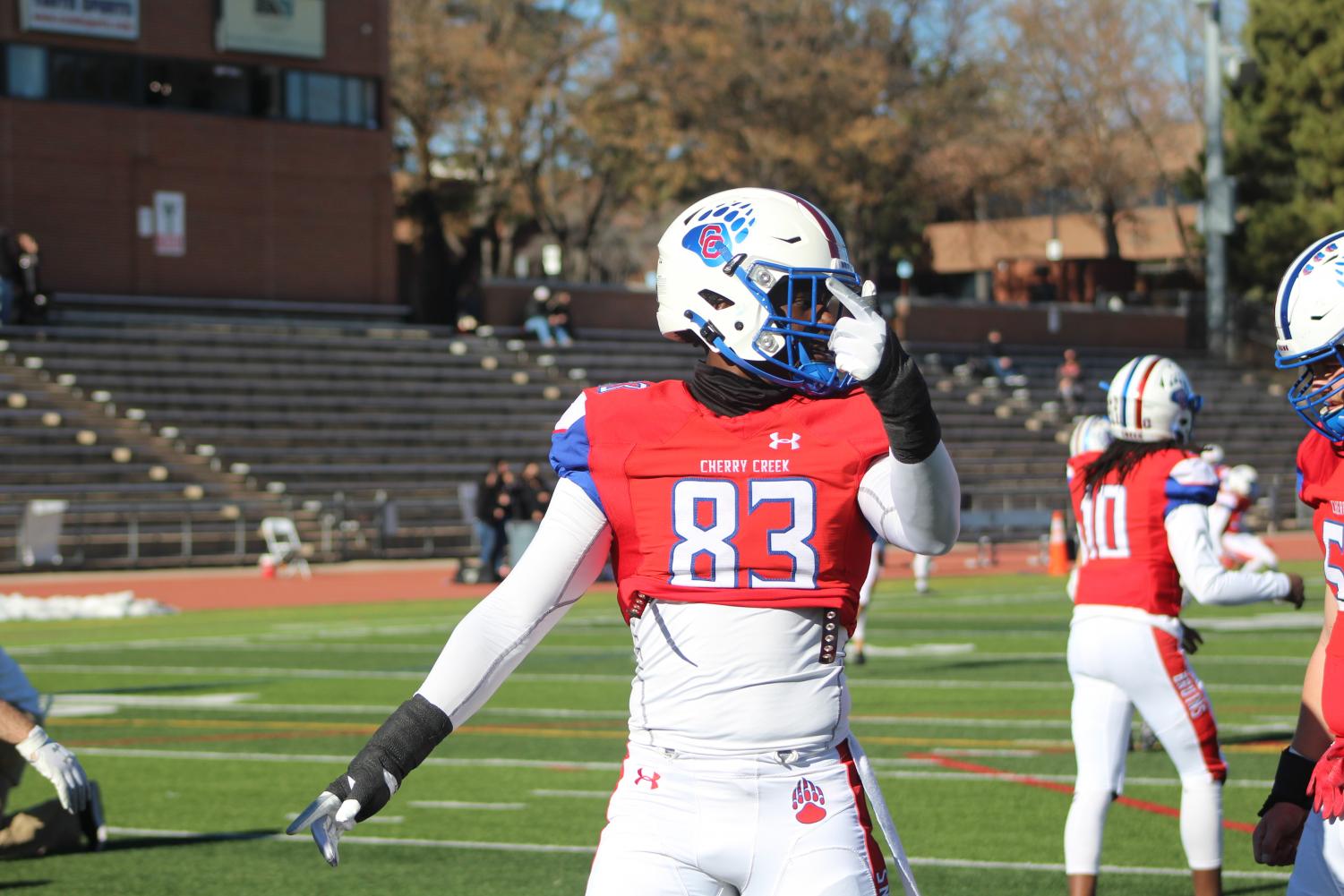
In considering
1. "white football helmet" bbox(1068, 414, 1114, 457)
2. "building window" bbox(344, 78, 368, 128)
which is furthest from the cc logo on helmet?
"building window" bbox(344, 78, 368, 128)

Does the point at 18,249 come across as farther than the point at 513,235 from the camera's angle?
No

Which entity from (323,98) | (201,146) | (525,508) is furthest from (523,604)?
(323,98)

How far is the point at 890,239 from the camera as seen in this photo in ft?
195

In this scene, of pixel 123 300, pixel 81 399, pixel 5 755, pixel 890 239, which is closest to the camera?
pixel 5 755

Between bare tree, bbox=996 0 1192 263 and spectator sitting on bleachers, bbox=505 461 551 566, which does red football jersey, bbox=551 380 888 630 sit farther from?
bare tree, bbox=996 0 1192 263

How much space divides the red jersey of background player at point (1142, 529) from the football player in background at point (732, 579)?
11.1 ft

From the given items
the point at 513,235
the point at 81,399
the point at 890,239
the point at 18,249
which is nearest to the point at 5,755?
the point at 81,399

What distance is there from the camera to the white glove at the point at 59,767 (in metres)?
6.05

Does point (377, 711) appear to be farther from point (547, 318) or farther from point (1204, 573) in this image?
point (547, 318)

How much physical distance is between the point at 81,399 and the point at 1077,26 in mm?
33990

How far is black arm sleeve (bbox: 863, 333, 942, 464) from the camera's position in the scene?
3383mm

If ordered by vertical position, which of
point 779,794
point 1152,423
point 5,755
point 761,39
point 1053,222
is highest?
point 761,39

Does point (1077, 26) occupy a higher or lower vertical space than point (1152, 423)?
higher

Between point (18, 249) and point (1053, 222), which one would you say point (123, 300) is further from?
point (1053, 222)
